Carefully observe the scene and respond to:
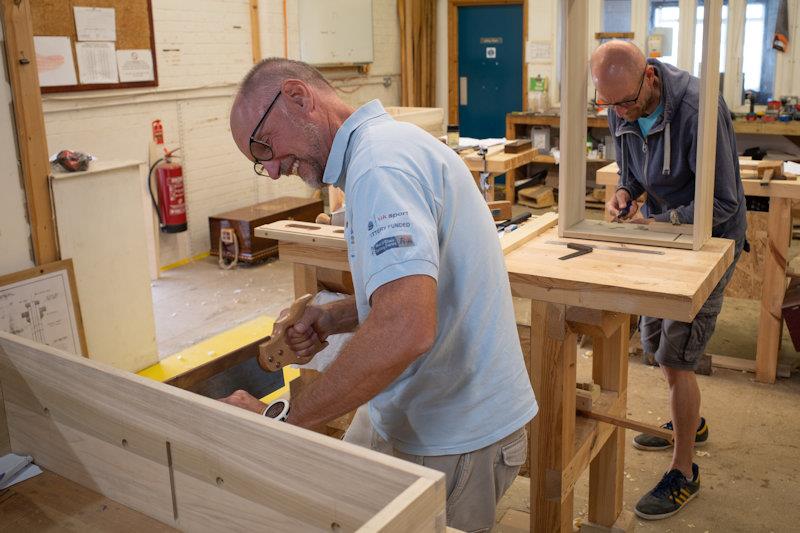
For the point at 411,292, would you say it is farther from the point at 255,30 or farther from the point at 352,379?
the point at 255,30

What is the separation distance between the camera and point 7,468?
1832mm

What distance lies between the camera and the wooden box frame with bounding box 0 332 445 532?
3.91 feet

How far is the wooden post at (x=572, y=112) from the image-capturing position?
2541 mm

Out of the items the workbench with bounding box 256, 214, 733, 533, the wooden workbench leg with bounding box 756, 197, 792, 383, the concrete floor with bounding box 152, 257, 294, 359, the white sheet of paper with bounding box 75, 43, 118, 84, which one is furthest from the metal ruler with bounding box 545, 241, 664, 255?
the white sheet of paper with bounding box 75, 43, 118, 84

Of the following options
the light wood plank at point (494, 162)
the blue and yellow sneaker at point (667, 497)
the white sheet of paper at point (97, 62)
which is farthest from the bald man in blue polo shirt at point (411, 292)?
the white sheet of paper at point (97, 62)

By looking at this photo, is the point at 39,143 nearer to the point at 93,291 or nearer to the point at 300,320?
the point at 93,291

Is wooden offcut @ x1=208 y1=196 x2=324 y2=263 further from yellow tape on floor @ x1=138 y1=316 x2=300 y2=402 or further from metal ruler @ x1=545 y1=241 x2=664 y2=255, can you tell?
metal ruler @ x1=545 y1=241 x2=664 y2=255

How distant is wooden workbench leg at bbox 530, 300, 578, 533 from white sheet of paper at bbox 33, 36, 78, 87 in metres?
4.32

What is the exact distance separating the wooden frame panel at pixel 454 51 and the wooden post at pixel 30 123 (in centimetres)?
705

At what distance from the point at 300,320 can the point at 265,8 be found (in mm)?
6114

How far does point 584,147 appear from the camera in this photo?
9.02ft

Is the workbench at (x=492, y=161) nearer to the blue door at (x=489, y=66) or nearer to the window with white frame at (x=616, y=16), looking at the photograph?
the window with white frame at (x=616, y=16)

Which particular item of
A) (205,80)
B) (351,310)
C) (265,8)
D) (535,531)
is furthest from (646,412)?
(265,8)

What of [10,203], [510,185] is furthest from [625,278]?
[510,185]
